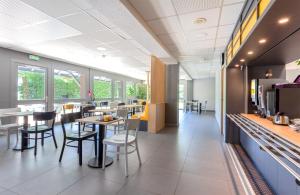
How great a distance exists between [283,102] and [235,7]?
1.67 m

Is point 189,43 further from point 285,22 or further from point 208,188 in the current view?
point 208,188

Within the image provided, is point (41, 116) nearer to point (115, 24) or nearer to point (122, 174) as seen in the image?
A: point (122, 174)

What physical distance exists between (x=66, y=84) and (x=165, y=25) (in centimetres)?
562

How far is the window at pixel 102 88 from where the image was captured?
8.66 metres

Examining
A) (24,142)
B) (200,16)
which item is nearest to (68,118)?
(24,142)

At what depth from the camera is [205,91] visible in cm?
1250

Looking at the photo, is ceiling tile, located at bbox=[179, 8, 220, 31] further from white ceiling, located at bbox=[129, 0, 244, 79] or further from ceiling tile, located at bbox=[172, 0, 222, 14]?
ceiling tile, located at bbox=[172, 0, 222, 14]

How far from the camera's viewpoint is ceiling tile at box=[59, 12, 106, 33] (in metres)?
2.82

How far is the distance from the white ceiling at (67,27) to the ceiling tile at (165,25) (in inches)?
8.0

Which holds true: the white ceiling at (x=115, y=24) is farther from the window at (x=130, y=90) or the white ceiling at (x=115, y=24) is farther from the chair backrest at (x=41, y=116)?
the window at (x=130, y=90)

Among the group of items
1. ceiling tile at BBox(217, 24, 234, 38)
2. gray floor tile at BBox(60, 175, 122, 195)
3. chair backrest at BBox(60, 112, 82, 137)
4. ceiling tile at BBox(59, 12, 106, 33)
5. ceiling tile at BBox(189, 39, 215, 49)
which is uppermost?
ceiling tile at BBox(189, 39, 215, 49)

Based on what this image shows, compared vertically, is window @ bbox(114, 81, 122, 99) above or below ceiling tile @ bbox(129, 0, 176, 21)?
below

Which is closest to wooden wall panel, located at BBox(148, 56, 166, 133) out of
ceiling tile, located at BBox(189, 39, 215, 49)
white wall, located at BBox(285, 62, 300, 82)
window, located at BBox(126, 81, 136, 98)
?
ceiling tile, located at BBox(189, 39, 215, 49)

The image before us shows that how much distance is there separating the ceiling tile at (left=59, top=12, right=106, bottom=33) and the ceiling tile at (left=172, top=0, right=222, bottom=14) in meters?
1.60
